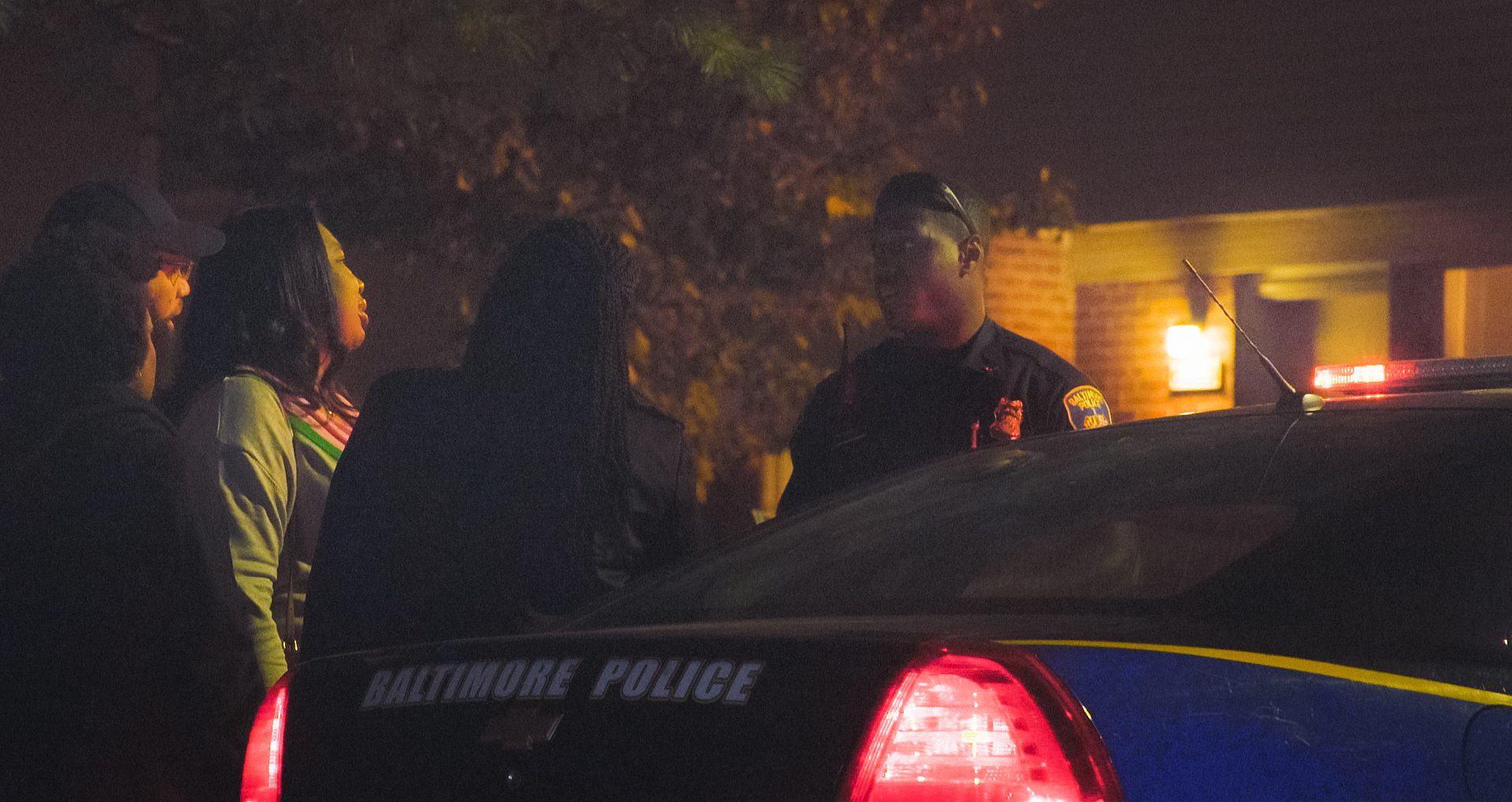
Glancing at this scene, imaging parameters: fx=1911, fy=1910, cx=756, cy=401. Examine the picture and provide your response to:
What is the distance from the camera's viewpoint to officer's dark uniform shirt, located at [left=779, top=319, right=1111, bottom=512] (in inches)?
164

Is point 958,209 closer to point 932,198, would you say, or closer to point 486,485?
point 932,198

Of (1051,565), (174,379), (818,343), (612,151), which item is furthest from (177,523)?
(818,343)

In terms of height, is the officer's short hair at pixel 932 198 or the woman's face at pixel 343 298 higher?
the officer's short hair at pixel 932 198

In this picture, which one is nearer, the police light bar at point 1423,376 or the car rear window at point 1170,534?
the car rear window at point 1170,534

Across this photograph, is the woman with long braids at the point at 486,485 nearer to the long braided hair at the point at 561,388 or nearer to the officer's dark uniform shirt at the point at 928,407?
the long braided hair at the point at 561,388

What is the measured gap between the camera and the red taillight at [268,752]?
8.01 feet

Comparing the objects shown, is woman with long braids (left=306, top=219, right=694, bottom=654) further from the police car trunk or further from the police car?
the police car trunk

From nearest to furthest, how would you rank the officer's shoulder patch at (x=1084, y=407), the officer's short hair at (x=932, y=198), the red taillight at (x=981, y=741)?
the red taillight at (x=981, y=741), the officer's shoulder patch at (x=1084, y=407), the officer's short hair at (x=932, y=198)

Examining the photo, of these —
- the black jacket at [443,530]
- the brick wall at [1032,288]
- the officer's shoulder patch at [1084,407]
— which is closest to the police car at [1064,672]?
the black jacket at [443,530]

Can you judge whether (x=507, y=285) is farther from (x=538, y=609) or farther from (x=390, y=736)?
(x=390, y=736)

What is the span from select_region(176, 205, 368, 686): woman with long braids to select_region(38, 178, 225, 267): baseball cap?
0.26ft

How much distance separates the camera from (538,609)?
3201mm

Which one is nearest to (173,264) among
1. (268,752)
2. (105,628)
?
(105,628)

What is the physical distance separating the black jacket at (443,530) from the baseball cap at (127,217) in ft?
2.84
